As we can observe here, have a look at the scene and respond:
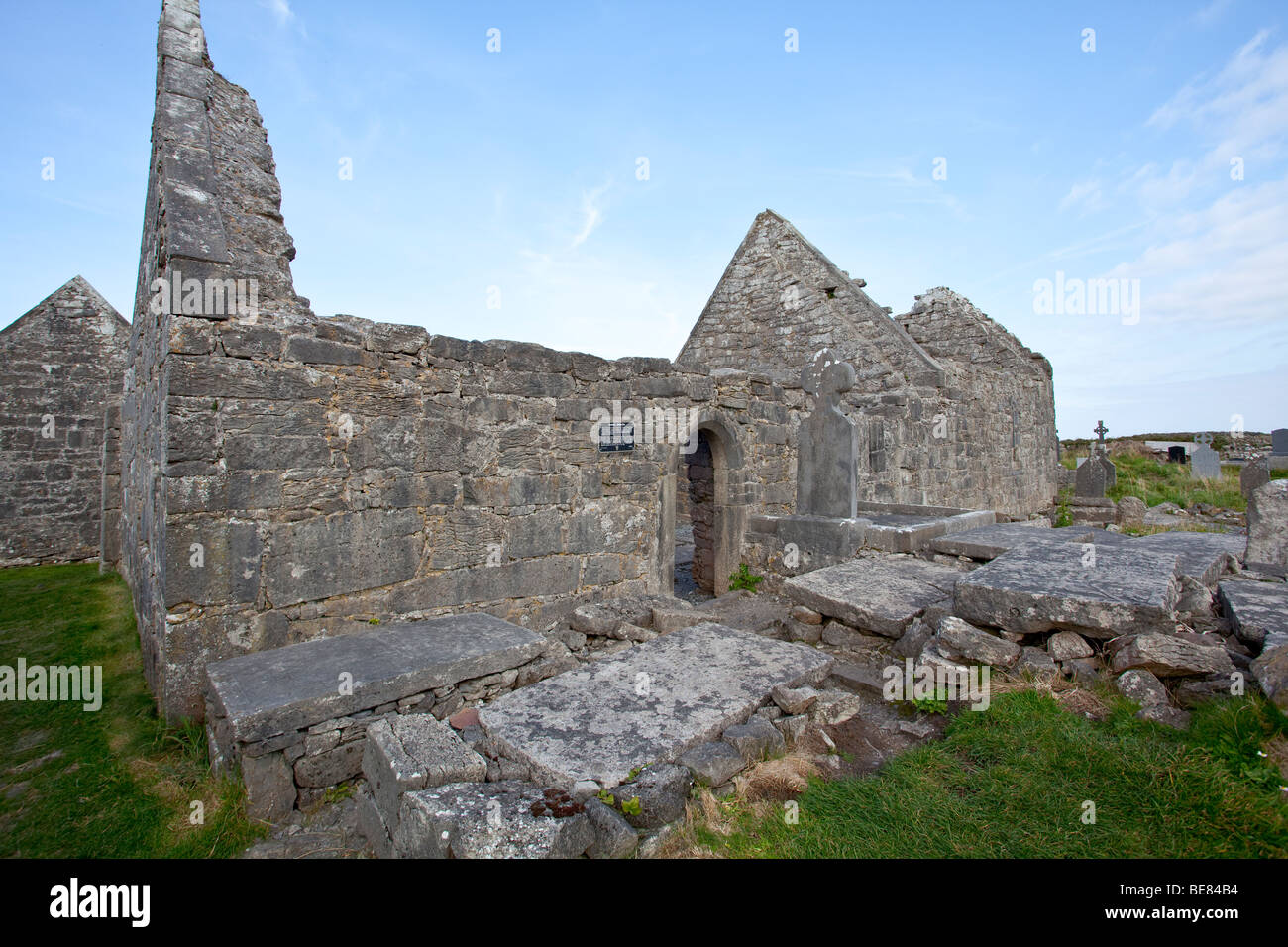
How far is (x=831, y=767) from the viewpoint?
3.05 metres

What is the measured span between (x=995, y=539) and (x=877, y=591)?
1.71 metres

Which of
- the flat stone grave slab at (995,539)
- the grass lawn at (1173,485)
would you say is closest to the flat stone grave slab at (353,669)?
the flat stone grave slab at (995,539)

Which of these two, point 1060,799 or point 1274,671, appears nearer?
point 1060,799

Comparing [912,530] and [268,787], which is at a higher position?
[912,530]

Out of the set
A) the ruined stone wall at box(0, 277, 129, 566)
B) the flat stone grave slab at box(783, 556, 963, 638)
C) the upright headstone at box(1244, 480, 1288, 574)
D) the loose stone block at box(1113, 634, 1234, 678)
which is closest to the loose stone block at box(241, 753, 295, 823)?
the flat stone grave slab at box(783, 556, 963, 638)

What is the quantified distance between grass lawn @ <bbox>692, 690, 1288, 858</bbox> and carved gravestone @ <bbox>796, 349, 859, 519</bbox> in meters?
4.03

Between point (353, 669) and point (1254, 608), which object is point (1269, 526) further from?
point (353, 669)

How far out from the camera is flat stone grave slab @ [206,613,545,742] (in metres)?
3.38

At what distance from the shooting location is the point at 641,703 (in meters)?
3.43

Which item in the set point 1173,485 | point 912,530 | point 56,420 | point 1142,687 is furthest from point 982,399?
point 56,420

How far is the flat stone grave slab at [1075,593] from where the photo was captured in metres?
3.41

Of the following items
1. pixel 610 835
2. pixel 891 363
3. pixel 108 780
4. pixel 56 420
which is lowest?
pixel 108 780

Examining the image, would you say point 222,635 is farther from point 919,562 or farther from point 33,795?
point 919,562

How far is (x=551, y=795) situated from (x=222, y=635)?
3.07m
